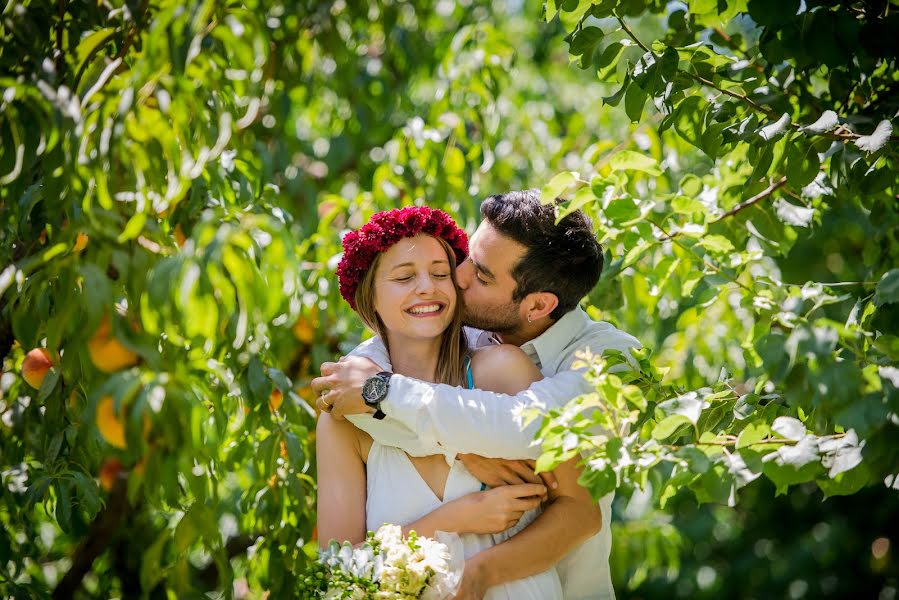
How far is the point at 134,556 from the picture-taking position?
11.6ft

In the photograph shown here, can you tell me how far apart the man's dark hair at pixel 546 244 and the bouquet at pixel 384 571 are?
853 mm

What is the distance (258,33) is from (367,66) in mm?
2991

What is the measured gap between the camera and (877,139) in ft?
6.08

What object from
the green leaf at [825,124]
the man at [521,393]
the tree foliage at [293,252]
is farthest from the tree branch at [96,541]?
the green leaf at [825,124]

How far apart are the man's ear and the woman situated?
0.22 meters

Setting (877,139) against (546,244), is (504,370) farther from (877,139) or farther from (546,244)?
(877,139)

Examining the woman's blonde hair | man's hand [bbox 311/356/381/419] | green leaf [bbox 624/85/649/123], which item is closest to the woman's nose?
the woman's blonde hair

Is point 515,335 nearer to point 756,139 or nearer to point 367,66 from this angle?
point 756,139

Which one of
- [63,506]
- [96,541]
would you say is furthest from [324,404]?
[96,541]

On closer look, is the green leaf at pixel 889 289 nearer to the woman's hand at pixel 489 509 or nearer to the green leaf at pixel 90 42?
the woman's hand at pixel 489 509

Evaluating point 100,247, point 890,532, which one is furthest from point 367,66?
point 890,532

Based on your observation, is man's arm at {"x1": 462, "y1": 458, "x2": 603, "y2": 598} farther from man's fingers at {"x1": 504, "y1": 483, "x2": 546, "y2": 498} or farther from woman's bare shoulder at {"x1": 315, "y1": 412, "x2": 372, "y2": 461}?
woman's bare shoulder at {"x1": 315, "y1": 412, "x2": 372, "y2": 461}

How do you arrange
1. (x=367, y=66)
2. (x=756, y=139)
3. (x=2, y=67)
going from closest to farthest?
(x=2, y=67), (x=756, y=139), (x=367, y=66)

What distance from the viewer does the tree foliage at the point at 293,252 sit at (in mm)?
1491
